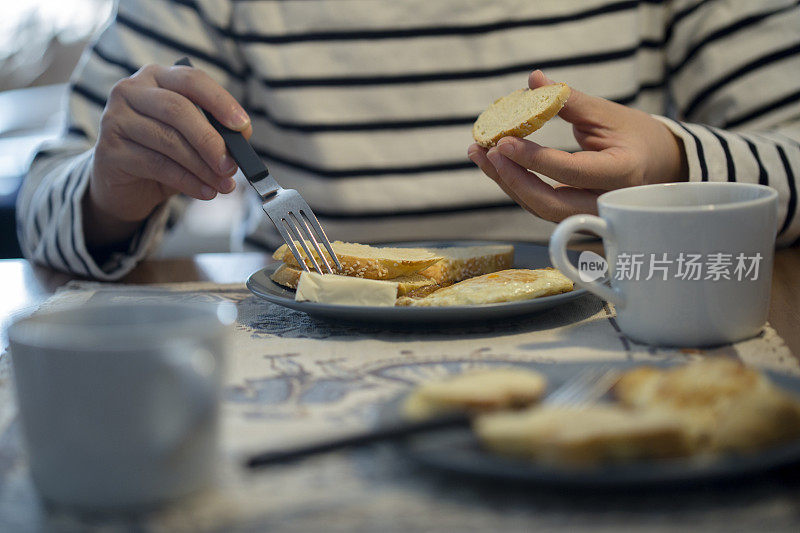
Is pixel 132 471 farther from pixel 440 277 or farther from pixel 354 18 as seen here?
pixel 354 18

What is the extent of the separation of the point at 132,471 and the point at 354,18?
4.11 feet

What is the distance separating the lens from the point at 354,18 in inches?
59.5

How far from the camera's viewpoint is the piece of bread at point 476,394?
48 centimetres

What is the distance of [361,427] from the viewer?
533 millimetres

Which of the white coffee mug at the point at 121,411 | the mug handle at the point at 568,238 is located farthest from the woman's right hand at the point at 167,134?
the white coffee mug at the point at 121,411

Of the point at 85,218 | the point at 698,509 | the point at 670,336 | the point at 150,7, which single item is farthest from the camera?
the point at 150,7

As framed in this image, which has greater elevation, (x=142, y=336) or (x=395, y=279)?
(x=142, y=336)

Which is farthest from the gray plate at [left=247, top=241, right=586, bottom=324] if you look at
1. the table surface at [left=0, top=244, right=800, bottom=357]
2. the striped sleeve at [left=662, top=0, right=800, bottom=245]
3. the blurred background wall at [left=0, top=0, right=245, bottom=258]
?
the blurred background wall at [left=0, top=0, right=245, bottom=258]

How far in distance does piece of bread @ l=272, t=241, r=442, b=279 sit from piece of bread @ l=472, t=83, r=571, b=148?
18 centimetres

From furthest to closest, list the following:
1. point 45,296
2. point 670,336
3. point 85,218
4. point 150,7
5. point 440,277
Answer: point 150,7 → point 85,218 → point 45,296 → point 440,277 → point 670,336

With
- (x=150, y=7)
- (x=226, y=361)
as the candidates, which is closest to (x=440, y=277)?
(x=226, y=361)

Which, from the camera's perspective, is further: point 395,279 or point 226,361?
point 395,279

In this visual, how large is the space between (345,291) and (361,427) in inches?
11.0

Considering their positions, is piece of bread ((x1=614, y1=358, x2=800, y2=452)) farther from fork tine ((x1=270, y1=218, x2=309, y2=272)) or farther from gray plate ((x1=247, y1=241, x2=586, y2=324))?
fork tine ((x1=270, y1=218, x2=309, y2=272))
